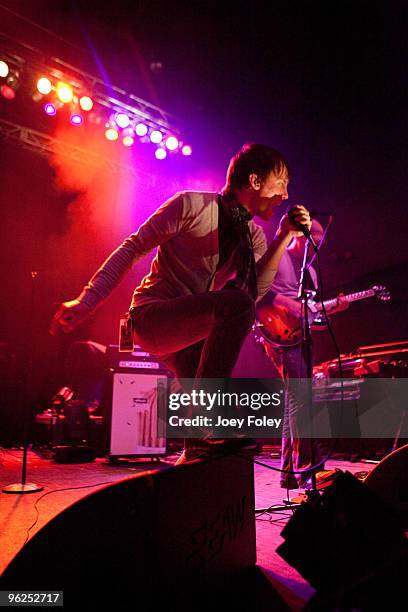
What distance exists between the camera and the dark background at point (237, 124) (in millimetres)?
5652

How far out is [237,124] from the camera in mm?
7227

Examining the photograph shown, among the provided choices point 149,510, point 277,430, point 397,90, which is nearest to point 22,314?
point 277,430

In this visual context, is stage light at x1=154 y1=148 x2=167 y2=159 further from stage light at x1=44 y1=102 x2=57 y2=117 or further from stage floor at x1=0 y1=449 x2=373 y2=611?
stage floor at x1=0 y1=449 x2=373 y2=611

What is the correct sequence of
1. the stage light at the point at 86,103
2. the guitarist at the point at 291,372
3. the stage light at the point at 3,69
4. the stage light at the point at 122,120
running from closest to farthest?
1. the guitarist at the point at 291,372
2. the stage light at the point at 3,69
3. the stage light at the point at 86,103
4. the stage light at the point at 122,120

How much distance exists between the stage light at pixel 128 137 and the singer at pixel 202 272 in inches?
214

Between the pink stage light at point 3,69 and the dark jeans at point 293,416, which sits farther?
the pink stage light at point 3,69

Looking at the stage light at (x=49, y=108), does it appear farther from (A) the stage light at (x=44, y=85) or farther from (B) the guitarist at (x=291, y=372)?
(B) the guitarist at (x=291, y=372)

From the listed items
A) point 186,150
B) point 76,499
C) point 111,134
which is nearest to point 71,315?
point 76,499

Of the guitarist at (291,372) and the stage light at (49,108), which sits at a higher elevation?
the stage light at (49,108)

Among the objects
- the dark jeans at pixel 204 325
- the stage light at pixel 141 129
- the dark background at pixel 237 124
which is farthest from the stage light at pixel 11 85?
the dark jeans at pixel 204 325

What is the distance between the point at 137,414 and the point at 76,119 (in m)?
4.80

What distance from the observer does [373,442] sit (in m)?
5.75

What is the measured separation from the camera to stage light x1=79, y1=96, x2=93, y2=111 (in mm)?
6762

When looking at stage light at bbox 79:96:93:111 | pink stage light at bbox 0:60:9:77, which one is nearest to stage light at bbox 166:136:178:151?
stage light at bbox 79:96:93:111
